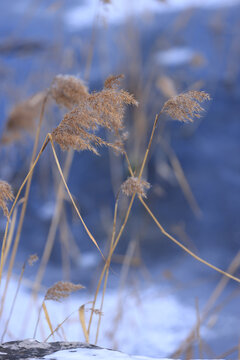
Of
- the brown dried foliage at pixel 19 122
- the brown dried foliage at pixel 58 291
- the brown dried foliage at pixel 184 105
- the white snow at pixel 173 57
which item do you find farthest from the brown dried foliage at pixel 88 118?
the white snow at pixel 173 57

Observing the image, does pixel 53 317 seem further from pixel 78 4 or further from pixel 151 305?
pixel 78 4

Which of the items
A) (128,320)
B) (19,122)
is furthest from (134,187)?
(128,320)

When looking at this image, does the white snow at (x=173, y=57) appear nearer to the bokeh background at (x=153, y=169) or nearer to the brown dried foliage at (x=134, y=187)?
the bokeh background at (x=153, y=169)

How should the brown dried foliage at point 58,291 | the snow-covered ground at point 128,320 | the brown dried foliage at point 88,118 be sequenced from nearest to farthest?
1. the brown dried foliage at point 88,118
2. the brown dried foliage at point 58,291
3. the snow-covered ground at point 128,320

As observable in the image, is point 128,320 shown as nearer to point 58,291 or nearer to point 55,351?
point 58,291

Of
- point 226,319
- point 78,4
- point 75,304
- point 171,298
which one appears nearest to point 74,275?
point 75,304

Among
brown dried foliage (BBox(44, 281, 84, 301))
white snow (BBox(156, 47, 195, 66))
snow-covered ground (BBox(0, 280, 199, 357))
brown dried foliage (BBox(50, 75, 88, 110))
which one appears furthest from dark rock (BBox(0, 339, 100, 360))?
white snow (BBox(156, 47, 195, 66))
